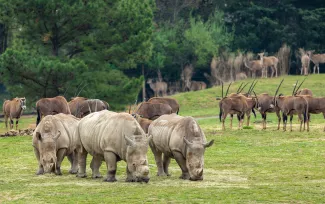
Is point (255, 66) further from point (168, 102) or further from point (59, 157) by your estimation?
point (59, 157)

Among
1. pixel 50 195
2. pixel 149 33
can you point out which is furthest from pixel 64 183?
pixel 149 33

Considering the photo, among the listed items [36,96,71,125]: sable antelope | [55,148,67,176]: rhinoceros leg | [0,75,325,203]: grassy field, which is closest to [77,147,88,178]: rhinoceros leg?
[0,75,325,203]: grassy field

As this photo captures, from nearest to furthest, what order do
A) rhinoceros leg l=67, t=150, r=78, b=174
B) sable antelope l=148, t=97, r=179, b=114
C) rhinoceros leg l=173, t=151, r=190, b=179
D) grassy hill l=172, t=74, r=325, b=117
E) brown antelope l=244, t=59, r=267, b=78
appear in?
rhinoceros leg l=173, t=151, r=190, b=179
rhinoceros leg l=67, t=150, r=78, b=174
sable antelope l=148, t=97, r=179, b=114
grassy hill l=172, t=74, r=325, b=117
brown antelope l=244, t=59, r=267, b=78

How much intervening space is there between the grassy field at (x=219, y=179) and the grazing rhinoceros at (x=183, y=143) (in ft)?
1.15

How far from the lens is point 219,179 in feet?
65.1

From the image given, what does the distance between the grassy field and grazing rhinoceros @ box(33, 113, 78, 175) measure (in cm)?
31

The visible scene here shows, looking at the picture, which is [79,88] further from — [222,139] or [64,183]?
[64,183]

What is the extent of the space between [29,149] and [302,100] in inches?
459

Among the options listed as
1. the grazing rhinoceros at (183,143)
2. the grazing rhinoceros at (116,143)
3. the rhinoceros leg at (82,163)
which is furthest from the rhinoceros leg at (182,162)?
the rhinoceros leg at (82,163)

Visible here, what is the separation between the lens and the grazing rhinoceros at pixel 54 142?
2039 centimetres

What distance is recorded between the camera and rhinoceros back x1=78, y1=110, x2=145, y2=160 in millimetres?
18859

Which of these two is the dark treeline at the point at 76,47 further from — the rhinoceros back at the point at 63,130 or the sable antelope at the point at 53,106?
the rhinoceros back at the point at 63,130

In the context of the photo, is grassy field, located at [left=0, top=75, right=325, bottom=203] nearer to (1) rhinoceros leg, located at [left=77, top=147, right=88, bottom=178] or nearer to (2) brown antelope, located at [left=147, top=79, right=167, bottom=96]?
(1) rhinoceros leg, located at [left=77, top=147, right=88, bottom=178]

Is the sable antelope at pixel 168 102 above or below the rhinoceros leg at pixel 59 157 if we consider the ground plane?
above
